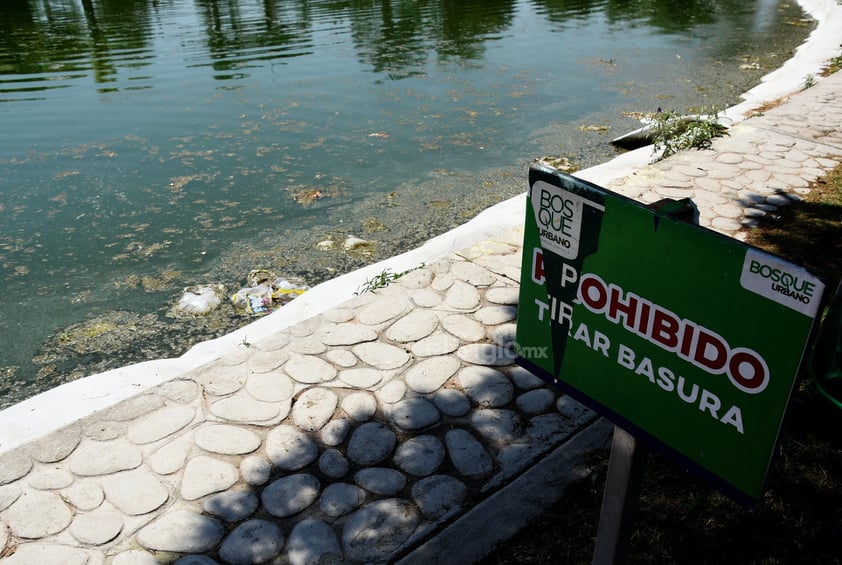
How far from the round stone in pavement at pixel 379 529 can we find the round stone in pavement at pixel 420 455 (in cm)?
19

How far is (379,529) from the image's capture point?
2.68 meters

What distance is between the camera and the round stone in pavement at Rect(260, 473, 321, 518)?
2795mm

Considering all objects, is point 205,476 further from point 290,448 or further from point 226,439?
point 290,448

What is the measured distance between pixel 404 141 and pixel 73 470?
5925 millimetres

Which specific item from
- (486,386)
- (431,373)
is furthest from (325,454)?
(486,386)

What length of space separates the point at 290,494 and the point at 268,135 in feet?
21.0

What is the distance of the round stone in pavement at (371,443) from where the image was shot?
10.0 feet

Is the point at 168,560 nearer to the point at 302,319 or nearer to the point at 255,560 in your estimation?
the point at 255,560

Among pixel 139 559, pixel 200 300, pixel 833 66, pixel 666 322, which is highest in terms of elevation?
pixel 666 322

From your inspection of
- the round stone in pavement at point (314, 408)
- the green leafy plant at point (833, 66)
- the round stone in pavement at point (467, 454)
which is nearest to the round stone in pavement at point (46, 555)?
the round stone in pavement at point (314, 408)

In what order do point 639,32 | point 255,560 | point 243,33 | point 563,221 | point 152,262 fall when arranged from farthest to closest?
point 243,33
point 639,32
point 152,262
point 255,560
point 563,221

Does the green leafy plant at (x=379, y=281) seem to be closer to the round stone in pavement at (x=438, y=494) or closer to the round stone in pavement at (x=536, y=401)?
the round stone in pavement at (x=536, y=401)

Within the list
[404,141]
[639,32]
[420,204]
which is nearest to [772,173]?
[420,204]

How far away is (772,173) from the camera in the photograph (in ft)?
19.6
